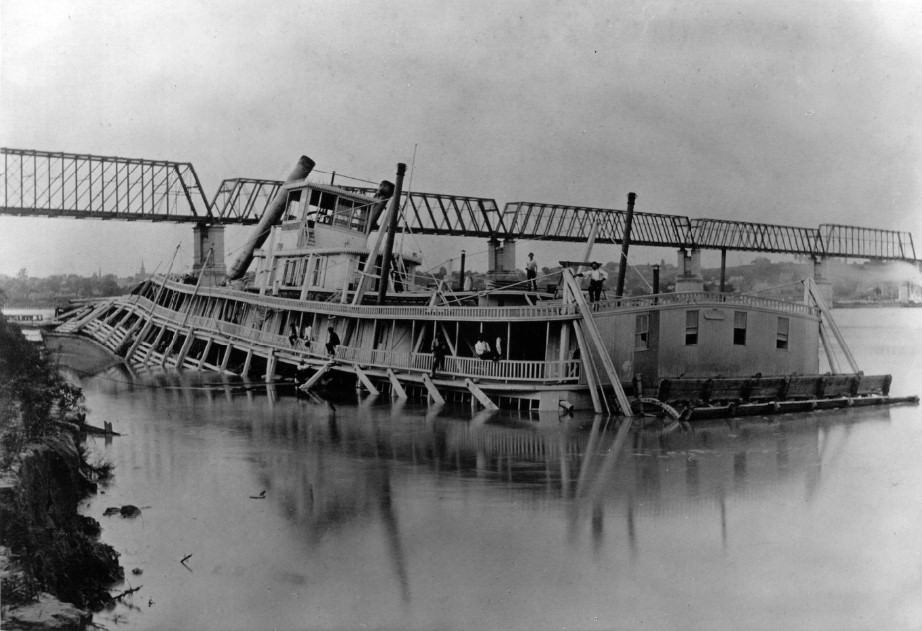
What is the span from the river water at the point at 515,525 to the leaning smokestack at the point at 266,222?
20430 mm

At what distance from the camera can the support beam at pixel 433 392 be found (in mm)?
28219

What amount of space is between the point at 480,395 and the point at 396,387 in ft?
13.8

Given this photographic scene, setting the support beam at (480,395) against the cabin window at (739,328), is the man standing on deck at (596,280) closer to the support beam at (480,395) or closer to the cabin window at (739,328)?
the cabin window at (739,328)

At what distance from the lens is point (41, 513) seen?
12.7 metres

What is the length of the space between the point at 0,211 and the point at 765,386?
47.5 metres

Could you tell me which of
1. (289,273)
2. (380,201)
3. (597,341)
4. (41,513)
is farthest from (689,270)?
(41,513)

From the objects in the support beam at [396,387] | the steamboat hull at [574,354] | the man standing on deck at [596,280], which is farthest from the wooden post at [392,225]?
the man standing on deck at [596,280]

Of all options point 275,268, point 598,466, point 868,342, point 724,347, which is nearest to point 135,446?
point 598,466

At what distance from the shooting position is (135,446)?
21594mm

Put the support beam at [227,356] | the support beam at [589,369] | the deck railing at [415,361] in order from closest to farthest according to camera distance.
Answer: the support beam at [589,369] < the deck railing at [415,361] < the support beam at [227,356]

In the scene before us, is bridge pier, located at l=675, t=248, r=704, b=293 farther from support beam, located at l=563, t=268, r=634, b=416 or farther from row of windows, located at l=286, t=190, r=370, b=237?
support beam, located at l=563, t=268, r=634, b=416

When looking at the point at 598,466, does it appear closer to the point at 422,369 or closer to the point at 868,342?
the point at 422,369

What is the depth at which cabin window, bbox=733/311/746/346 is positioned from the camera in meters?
27.4

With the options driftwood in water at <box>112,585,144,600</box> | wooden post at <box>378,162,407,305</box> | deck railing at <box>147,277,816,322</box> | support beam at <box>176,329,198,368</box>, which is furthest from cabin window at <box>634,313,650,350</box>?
support beam at <box>176,329,198,368</box>
